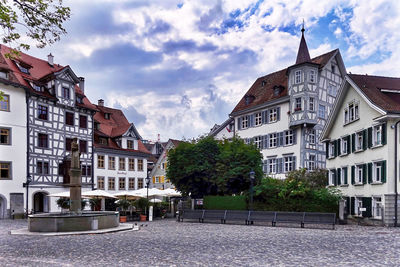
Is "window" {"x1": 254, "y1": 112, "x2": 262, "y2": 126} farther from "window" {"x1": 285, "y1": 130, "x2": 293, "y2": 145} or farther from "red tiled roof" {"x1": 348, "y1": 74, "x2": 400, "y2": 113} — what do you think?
"red tiled roof" {"x1": 348, "y1": 74, "x2": 400, "y2": 113}

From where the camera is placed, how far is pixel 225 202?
3225 cm

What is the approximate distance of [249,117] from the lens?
4853cm

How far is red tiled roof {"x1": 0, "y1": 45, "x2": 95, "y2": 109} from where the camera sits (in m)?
37.4

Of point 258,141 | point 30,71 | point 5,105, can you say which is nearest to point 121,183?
point 30,71

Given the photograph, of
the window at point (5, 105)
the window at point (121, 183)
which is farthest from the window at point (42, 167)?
the window at point (121, 183)

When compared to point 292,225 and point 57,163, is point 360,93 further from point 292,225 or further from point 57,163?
point 57,163

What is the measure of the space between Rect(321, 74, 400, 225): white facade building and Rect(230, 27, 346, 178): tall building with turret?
221 inches

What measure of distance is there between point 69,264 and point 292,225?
17.4 meters

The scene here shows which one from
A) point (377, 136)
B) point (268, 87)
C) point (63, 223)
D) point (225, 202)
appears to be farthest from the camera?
point (268, 87)

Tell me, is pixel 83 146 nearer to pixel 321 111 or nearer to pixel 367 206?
pixel 321 111

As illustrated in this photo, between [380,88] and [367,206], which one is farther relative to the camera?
[380,88]

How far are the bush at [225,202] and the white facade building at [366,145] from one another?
739 centimetres

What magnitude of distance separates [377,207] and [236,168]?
1039 cm

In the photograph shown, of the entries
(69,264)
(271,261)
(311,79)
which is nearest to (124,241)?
(69,264)
